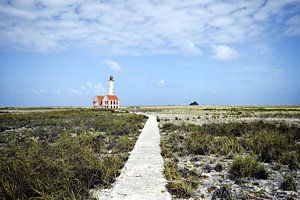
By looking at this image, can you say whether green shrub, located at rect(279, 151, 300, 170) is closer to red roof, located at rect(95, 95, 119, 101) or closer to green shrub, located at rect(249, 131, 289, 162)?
green shrub, located at rect(249, 131, 289, 162)

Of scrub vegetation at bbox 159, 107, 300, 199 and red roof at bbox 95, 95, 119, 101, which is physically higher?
red roof at bbox 95, 95, 119, 101

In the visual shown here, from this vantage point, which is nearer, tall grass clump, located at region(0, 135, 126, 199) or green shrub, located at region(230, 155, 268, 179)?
tall grass clump, located at region(0, 135, 126, 199)

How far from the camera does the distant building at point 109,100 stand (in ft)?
307

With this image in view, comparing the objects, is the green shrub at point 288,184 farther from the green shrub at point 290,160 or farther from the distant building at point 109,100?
the distant building at point 109,100

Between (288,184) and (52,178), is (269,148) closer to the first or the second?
(288,184)

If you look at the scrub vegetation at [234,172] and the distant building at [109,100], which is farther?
the distant building at [109,100]

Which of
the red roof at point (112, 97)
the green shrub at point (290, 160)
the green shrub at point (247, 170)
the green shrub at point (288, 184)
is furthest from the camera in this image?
the red roof at point (112, 97)

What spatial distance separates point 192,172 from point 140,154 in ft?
10.8

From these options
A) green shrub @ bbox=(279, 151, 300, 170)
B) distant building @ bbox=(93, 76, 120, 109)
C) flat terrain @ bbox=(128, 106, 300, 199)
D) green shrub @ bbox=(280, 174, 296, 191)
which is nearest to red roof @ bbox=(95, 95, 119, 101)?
distant building @ bbox=(93, 76, 120, 109)

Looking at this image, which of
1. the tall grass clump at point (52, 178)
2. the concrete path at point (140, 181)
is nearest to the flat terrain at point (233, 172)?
the concrete path at point (140, 181)

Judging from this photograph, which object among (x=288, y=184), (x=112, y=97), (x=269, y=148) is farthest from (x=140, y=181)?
(x=112, y=97)

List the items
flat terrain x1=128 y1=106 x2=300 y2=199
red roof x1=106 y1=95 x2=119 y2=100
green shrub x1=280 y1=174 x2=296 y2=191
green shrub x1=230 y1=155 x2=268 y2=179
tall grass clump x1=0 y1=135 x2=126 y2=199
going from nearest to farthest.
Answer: tall grass clump x1=0 y1=135 x2=126 y2=199, flat terrain x1=128 y1=106 x2=300 y2=199, green shrub x1=280 y1=174 x2=296 y2=191, green shrub x1=230 y1=155 x2=268 y2=179, red roof x1=106 y1=95 x2=119 y2=100

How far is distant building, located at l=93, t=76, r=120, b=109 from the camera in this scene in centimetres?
9344

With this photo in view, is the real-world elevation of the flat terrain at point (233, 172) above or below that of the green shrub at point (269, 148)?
below
